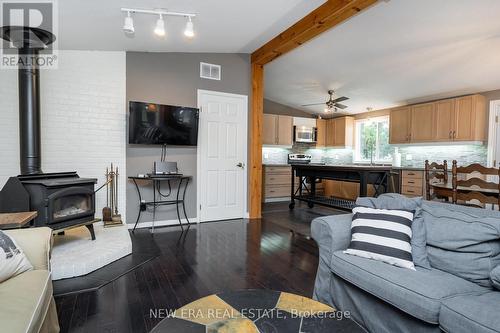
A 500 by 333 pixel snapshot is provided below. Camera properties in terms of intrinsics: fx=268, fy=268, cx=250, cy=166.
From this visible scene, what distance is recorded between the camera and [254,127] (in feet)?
15.9

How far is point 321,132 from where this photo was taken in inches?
304

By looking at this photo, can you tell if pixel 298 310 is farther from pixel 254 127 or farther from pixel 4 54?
pixel 4 54

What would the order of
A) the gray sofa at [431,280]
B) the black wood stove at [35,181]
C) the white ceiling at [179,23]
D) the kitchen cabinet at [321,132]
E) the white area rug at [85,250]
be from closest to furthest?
the gray sofa at [431,280] → the white area rug at [85,250] → the black wood stove at [35,181] → the white ceiling at [179,23] → the kitchen cabinet at [321,132]

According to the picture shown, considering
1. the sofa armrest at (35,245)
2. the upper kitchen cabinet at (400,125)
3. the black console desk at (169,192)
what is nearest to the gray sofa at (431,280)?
the sofa armrest at (35,245)

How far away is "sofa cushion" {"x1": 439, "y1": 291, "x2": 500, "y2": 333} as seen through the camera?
3.56 ft

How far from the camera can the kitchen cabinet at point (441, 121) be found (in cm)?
476

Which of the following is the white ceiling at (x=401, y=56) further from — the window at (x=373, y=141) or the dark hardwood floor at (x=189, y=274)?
the dark hardwood floor at (x=189, y=274)

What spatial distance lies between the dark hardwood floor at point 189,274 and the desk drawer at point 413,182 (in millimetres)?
3088

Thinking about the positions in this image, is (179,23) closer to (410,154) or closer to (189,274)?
(189,274)

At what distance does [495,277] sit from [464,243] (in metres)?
0.24

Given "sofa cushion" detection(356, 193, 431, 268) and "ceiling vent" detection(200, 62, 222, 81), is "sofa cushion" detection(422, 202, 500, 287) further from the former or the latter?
"ceiling vent" detection(200, 62, 222, 81)

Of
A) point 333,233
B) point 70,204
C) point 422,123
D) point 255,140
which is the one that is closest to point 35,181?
point 70,204

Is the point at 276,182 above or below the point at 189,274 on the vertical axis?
above

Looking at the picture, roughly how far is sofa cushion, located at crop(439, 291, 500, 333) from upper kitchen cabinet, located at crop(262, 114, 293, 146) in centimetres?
571
